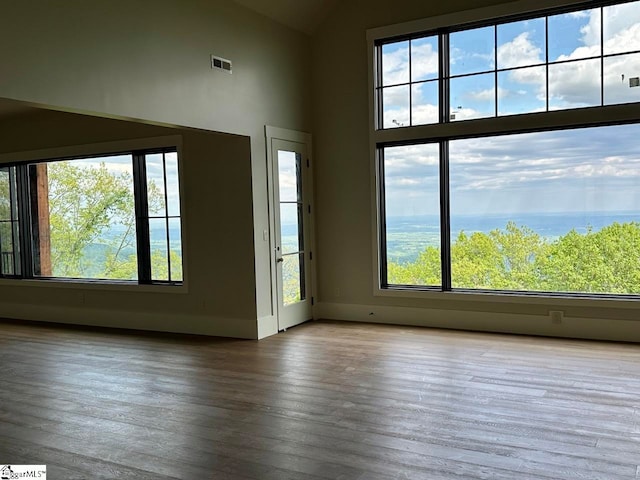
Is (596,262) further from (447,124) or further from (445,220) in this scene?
(447,124)

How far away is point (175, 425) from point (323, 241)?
3818mm

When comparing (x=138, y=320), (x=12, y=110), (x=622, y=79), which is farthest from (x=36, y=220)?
(x=622, y=79)

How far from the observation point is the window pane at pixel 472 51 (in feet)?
20.4

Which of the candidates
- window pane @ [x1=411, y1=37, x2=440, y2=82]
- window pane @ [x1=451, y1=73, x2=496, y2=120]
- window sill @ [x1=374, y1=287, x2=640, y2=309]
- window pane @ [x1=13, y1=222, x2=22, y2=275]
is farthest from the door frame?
window pane @ [x1=13, y1=222, x2=22, y2=275]

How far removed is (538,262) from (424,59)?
8.53 ft

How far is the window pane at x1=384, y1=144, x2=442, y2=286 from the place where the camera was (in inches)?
265

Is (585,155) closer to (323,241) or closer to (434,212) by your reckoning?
(434,212)

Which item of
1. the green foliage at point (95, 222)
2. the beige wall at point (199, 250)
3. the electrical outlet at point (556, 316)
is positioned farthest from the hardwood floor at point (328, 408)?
the green foliage at point (95, 222)

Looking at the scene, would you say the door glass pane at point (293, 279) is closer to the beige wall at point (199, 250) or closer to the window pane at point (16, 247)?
the beige wall at point (199, 250)

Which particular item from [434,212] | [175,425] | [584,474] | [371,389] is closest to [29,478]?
[175,425]

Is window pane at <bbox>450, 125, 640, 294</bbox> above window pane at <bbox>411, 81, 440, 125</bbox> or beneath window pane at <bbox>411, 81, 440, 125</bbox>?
beneath

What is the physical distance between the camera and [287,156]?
6.85m

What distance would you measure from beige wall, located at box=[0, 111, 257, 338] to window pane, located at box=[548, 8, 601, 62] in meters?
3.34

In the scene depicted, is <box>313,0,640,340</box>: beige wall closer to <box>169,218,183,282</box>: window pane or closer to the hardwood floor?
the hardwood floor
